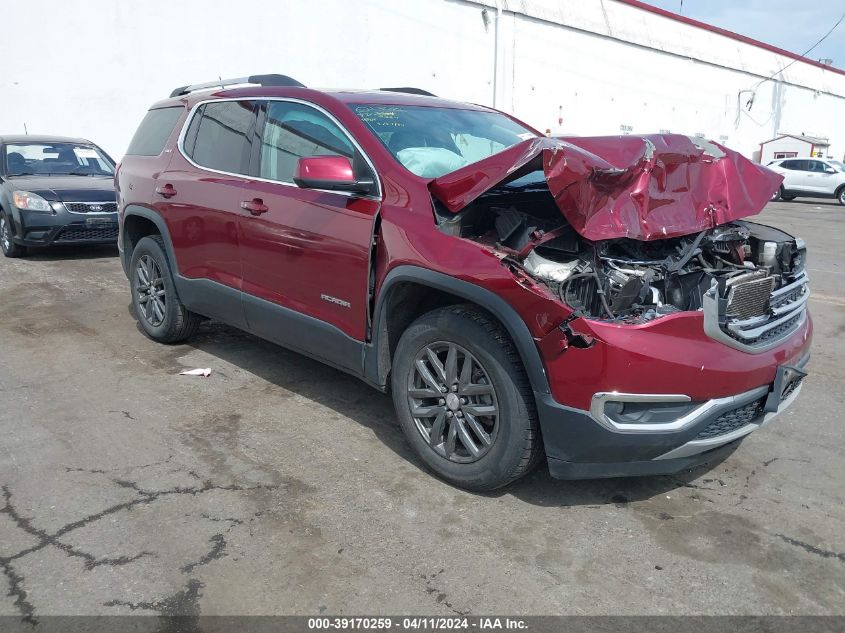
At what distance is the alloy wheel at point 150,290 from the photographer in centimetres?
545

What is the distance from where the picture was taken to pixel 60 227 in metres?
8.87

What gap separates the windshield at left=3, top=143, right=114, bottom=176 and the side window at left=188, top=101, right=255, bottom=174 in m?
5.86

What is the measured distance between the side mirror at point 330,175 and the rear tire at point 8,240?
23.5ft

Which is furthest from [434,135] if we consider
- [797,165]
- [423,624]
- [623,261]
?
[797,165]

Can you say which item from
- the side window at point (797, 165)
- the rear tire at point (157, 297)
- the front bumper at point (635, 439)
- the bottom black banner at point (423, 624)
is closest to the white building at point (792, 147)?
the side window at point (797, 165)

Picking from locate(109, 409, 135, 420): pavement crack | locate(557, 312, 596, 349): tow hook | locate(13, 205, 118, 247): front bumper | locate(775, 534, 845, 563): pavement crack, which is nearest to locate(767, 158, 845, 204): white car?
locate(13, 205, 118, 247): front bumper

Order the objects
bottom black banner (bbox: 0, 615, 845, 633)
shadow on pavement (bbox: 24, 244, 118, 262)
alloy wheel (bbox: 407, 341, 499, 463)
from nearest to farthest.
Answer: bottom black banner (bbox: 0, 615, 845, 633) < alloy wheel (bbox: 407, 341, 499, 463) < shadow on pavement (bbox: 24, 244, 118, 262)

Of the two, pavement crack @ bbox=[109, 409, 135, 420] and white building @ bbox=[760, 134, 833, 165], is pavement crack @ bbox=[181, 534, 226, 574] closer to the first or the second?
pavement crack @ bbox=[109, 409, 135, 420]

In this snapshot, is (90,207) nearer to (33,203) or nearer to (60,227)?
(60,227)

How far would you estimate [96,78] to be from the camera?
1449 centimetres

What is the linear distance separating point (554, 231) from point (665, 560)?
56.7 inches

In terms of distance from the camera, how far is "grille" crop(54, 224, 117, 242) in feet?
29.4

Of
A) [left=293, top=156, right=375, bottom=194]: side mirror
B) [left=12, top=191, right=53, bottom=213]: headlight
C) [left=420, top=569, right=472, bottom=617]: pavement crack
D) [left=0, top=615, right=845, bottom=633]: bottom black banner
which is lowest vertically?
[left=0, top=615, right=845, bottom=633]: bottom black banner

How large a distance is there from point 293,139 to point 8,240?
688cm
